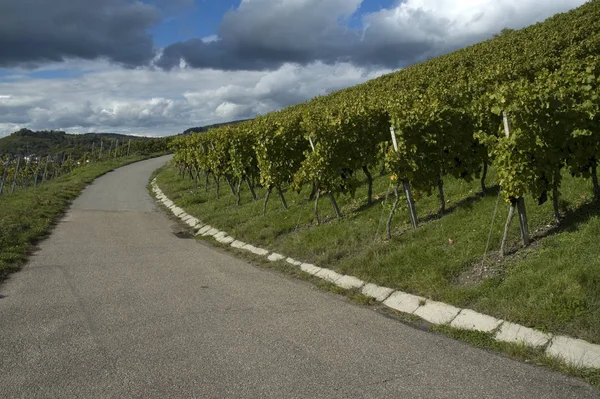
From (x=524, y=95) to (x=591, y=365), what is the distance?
4.38 metres

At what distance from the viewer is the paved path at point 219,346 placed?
4.62 metres

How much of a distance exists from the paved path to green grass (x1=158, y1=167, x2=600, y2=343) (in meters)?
0.94

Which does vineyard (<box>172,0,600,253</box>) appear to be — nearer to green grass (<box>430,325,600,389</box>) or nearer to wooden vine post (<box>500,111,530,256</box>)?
wooden vine post (<box>500,111,530,256</box>)

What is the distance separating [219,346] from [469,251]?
4215 mm

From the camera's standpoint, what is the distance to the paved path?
462cm

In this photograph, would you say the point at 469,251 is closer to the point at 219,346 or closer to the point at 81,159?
the point at 219,346

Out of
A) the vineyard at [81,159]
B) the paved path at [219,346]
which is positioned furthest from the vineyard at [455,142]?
the vineyard at [81,159]

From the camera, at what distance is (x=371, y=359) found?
5.22m

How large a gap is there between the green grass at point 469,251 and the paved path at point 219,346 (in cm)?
94

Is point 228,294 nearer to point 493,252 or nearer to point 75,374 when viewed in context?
point 75,374

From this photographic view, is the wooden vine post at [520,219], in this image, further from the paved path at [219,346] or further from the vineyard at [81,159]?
the vineyard at [81,159]

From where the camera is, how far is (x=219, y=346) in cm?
570

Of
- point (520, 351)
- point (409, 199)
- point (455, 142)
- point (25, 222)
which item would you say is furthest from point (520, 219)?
point (25, 222)

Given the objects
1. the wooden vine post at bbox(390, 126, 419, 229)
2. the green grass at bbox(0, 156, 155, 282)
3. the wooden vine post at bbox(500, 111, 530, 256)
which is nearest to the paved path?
the green grass at bbox(0, 156, 155, 282)
